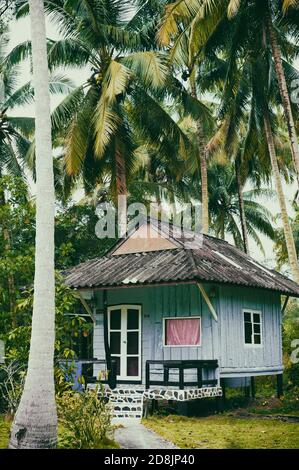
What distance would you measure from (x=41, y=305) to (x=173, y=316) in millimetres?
7248

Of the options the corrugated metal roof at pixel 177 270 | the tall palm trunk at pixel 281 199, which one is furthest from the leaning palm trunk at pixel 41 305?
the tall palm trunk at pixel 281 199

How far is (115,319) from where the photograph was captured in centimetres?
1720

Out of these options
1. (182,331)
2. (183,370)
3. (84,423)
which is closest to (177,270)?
(182,331)

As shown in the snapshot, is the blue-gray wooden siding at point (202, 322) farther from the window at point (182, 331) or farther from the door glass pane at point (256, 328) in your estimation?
the door glass pane at point (256, 328)

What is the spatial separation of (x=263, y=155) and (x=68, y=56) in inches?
335

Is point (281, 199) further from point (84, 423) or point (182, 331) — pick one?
point (84, 423)

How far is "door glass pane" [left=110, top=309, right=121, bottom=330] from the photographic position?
17109mm

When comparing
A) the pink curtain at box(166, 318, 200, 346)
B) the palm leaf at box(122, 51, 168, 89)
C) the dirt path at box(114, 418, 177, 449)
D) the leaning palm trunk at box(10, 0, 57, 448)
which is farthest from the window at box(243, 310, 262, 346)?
the leaning palm trunk at box(10, 0, 57, 448)

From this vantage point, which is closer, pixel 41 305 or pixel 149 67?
pixel 41 305

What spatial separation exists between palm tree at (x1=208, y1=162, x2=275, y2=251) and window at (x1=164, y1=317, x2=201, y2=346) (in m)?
18.7

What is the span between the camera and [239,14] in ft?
64.5

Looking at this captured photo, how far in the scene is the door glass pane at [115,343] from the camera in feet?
55.7

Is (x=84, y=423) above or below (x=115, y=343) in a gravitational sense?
below
